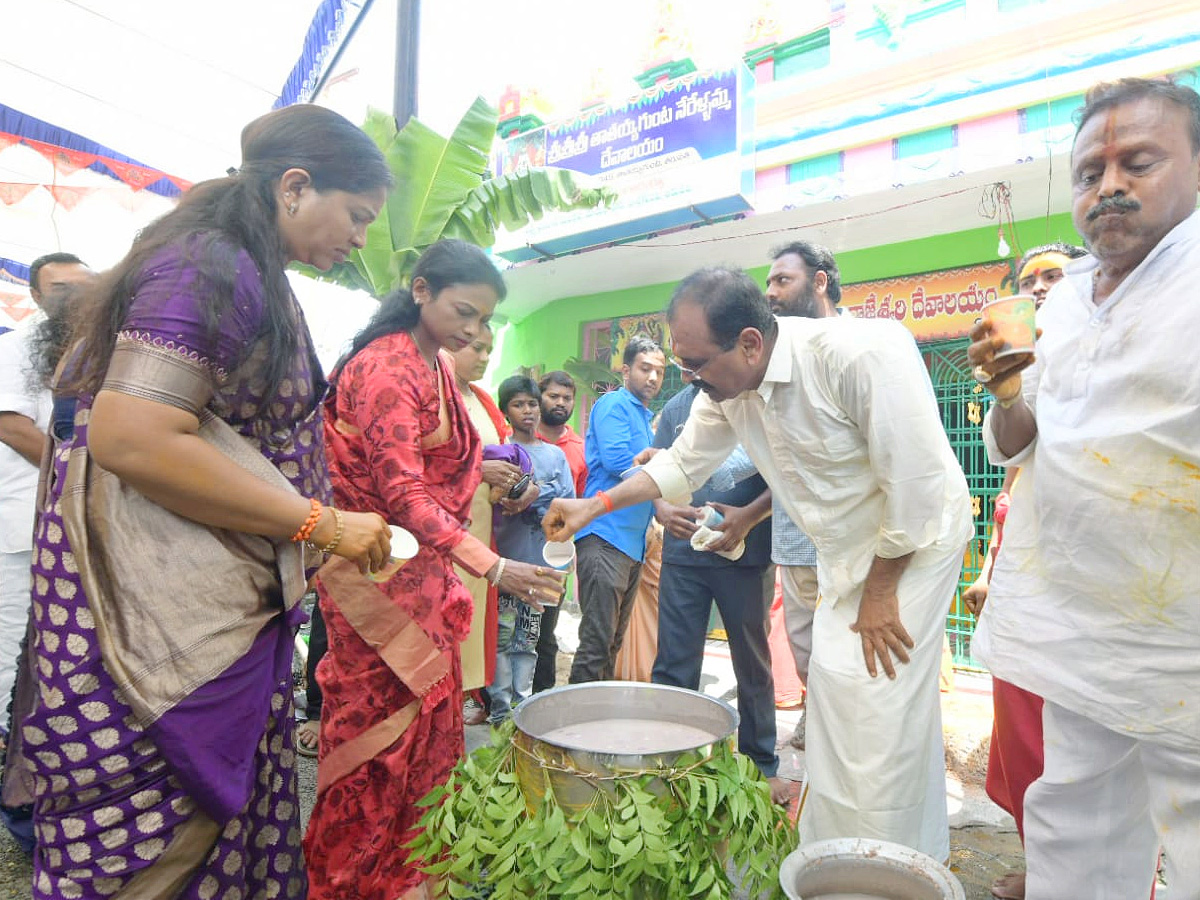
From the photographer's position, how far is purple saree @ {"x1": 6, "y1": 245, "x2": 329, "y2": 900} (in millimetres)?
1298

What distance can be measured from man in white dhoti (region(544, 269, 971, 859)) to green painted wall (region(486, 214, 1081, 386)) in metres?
4.41

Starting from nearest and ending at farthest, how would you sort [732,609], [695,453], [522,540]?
[695,453], [732,609], [522,540]

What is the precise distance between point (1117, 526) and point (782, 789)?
2.19 meters

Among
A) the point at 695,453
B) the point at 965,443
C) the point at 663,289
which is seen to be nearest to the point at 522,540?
the point at 695,453

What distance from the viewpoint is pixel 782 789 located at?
3.23 meters

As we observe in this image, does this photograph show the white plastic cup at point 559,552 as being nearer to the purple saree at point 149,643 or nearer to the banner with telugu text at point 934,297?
the purple saree at point 149,643

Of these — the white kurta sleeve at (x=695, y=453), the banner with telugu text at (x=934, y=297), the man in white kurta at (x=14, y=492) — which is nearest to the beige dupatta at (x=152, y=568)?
the white kurta sleeve at (x=695, y=453)

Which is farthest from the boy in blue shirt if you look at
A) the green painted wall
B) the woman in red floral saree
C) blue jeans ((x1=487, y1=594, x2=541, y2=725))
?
the green painted wall

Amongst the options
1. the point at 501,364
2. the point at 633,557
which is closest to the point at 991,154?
the point at 633,557

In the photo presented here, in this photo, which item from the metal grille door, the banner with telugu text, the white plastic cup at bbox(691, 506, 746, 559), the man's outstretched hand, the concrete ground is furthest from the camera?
the banner with telugu text

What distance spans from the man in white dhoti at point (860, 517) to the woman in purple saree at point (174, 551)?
1.09 metres

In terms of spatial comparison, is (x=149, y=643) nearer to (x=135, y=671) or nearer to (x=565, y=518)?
(x=135, y=671)

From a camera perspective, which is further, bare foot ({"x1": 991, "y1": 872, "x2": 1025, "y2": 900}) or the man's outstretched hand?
bare foot ({"x1": 991, "y1": 872, "x2": 1025, "y2": 900})

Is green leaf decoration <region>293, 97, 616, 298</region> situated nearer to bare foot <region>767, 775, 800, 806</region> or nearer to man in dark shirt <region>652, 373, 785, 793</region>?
man in dark shirt <region>652, 373, 785, 793</region>
